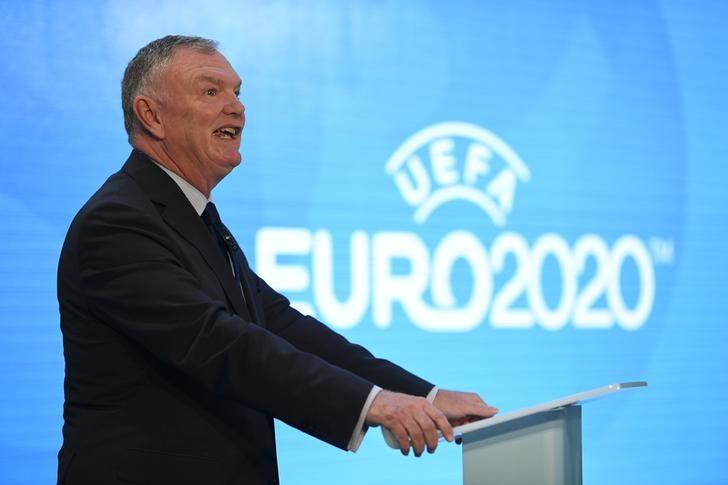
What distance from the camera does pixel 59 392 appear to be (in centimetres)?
253

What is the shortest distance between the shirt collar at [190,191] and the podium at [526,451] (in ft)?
2.25

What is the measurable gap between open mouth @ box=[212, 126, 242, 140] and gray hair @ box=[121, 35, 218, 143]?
15cm

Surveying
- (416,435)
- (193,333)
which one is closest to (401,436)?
(416,435)

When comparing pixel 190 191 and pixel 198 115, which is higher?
pixel 198 115

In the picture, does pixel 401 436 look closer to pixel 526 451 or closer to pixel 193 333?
pixel 526 451

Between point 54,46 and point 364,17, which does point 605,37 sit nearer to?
point 364,17

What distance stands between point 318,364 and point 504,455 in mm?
324

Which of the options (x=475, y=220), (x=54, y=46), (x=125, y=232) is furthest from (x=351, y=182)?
(x=125, y=232)

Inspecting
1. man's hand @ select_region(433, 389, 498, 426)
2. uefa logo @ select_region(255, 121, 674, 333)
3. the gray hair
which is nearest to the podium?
man's hand @ select_region(433, 389, 498, 426)

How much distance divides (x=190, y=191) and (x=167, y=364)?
39 cm

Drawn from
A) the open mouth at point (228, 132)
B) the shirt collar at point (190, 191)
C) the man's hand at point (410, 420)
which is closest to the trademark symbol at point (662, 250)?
the open mouth at point (228, 132)

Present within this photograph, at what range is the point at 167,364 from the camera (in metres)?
1.53

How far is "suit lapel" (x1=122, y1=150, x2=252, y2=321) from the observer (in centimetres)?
165

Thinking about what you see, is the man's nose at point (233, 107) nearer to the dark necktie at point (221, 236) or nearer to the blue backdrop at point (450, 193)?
the dark necktie at point (221, 236)
